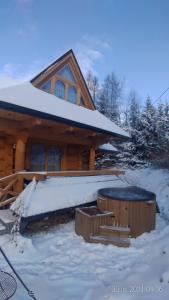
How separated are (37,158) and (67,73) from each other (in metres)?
4.51

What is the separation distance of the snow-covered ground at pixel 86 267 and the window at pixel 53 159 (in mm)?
4776

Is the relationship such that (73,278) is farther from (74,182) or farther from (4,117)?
(4,117)

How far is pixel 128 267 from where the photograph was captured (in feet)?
14.2

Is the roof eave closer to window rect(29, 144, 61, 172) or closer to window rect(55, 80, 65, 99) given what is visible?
window rect(29, 144, 61, 172)

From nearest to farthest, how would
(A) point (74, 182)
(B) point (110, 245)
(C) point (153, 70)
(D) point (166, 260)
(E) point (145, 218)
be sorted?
(D) point (166, 260)
(B) point (110, 245)
(E) point (145, 218)
(A) point (74, 182)
(C) point (153, 70)

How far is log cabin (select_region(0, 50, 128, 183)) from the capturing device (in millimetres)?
7566

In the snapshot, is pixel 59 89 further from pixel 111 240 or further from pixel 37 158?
pixel 111 240

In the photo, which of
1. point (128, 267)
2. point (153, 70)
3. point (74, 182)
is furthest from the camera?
point (153, 70)

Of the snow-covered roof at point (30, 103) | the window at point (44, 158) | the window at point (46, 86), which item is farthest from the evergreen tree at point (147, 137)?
the window at point (46, 86)

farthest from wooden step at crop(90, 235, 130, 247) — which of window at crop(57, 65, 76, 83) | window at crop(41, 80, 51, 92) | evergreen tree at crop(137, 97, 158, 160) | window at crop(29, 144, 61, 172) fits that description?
evergreen tree at crop(137, 97, 158, 160)

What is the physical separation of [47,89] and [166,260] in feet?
28.6

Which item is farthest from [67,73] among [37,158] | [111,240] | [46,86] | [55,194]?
[111,240]

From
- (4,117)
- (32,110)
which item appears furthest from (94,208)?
(4,117)

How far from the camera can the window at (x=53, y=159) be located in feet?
35.2
